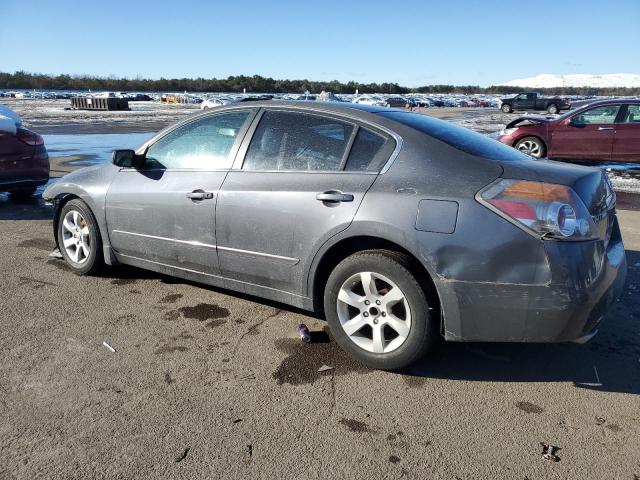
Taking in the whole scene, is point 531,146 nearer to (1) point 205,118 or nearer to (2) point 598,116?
(2) point 598,116

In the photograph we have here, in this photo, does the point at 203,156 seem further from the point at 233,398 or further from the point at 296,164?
the point at 233,398

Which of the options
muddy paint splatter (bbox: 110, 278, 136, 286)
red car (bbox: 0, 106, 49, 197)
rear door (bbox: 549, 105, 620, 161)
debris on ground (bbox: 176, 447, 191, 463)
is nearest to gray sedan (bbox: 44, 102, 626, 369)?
muddy paint splatter (bbox: 110, 278, 136, 286)

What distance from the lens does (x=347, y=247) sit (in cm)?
338

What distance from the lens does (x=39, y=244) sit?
5969 mm

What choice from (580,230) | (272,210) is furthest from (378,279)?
(580,230)

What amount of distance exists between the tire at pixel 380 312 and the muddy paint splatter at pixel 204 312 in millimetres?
1085

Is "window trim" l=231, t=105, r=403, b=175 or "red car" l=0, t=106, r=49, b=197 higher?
"window trim" l=231, t=105, r=403, b=175

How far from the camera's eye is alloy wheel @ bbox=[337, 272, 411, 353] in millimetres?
3129

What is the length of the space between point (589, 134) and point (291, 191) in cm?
1068

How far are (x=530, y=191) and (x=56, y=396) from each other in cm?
282

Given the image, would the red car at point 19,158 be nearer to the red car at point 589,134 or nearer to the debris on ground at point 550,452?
Answer: the debris on ground at point 550,452

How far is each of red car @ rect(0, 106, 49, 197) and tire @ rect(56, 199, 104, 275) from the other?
307 cm

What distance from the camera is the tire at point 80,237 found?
15.5 ft

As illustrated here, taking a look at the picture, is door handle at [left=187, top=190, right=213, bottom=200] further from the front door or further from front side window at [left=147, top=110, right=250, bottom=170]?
front side window at [left=147, top=110, right=250, bottom=170]
